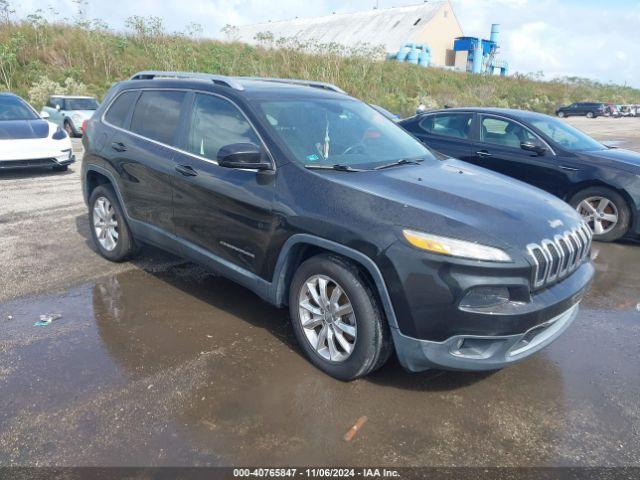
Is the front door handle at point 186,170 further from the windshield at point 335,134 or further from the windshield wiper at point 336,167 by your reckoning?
the windshield wiper at point 336,167

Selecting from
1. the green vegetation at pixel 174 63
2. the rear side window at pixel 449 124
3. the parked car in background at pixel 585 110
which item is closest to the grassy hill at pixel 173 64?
the green vegetation at pixel 174 63

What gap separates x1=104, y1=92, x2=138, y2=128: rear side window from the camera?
4.97 meters

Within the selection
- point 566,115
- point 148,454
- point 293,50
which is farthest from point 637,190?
point 566,115

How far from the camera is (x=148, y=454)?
262 centimetres

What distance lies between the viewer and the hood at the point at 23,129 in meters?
9.27

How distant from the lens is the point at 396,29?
61.6 meters

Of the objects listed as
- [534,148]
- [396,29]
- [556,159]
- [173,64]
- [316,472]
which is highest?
[396,29]

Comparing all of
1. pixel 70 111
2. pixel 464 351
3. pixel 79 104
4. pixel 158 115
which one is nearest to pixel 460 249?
pixel 464 351

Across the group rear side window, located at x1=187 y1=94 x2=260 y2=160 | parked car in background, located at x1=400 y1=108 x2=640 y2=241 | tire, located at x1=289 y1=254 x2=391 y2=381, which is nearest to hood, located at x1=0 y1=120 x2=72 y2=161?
rear side window, located at x1=187 y1=94 x2=260 y2=160

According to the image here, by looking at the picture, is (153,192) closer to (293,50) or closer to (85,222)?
(85,222)

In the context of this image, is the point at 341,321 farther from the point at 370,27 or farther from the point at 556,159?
the point at 370,27

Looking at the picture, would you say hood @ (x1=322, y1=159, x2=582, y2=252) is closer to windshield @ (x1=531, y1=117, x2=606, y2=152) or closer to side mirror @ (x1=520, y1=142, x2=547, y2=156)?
side mirror @ (x1=520, y1=142, x2=547, y2=156)

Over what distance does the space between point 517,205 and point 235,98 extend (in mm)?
2170

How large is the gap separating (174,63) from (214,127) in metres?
28.4
